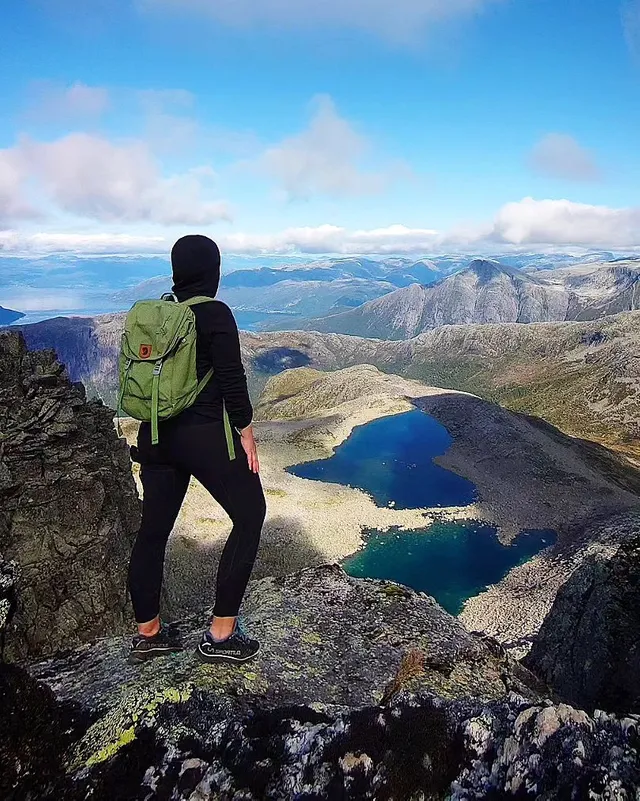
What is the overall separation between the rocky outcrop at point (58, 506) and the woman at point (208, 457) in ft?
27.6

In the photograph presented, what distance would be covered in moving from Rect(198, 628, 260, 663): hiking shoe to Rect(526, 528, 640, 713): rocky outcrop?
7.41 m

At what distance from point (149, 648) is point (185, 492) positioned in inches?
116

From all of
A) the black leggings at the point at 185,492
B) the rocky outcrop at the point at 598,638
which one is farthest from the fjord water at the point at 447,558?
the black leggings at the point at 185,492

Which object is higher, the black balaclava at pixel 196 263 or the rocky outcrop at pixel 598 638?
the black balaclava at pixel 196 263

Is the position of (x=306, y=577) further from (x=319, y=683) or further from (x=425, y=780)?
(x=425, y=780)

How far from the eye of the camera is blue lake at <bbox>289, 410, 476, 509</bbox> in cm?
8028

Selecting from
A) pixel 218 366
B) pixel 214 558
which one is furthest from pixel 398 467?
pixel 218 366

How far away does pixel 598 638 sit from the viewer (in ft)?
49.6

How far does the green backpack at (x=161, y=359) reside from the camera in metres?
6.75

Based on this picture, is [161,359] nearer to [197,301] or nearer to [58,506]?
[197,301]

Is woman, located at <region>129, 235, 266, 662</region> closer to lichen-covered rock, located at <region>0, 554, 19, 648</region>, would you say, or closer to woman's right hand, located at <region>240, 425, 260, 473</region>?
woman's right hand, located at <region>240, 425, 260, 473</region>

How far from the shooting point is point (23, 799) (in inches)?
191

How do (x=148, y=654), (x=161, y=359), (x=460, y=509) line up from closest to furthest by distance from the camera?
1. (x=161, y=359)
2. (x=148, y=654)
3. (x=460, y=509)

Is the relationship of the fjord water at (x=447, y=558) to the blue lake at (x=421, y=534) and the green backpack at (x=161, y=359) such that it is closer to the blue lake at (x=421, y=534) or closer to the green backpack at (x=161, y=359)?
the blue lake at (x=421, y=534)
